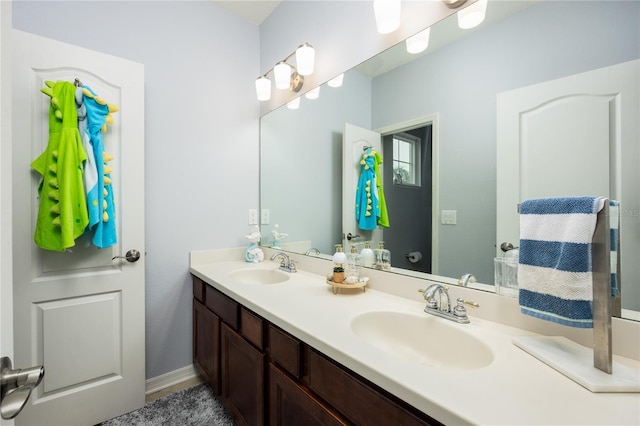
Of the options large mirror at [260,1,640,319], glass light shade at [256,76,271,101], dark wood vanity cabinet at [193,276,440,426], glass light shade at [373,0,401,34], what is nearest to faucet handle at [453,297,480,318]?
large mirror at [260,1,640,319]

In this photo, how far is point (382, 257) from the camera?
137cm

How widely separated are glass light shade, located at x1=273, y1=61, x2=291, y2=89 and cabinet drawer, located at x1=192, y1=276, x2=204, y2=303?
4.61ft

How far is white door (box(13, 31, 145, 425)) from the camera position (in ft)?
4.37

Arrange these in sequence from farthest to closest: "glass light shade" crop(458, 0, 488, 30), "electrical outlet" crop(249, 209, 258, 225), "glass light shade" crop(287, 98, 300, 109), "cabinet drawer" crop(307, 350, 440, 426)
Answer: "electrical outlet" crop(249, 209, 258, 225)
"glass light shade" crop(287, 98, 300, 109)
"glass light shade" crop(458, 0, 488, 30)
"cabinet drawer" crop(307, 350, 440, 426)

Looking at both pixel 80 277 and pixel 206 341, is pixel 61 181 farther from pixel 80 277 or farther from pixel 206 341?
pixel 206 341

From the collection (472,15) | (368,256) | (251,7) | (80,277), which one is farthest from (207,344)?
(251,7)

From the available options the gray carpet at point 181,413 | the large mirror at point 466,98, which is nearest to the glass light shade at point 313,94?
the large mirror at point 466,98

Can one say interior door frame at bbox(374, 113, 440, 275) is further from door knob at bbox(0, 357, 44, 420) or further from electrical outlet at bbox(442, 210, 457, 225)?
door knob at bbox(0, 357, 44, 420)

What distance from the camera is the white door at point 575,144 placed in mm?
754

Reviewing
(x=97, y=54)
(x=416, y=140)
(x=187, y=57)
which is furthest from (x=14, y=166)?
(x=416, y=140)

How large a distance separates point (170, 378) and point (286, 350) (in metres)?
1.36

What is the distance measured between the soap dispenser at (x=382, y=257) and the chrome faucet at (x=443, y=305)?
299mm

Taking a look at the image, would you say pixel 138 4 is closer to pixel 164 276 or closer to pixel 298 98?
pixel 298 98

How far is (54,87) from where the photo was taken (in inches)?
52.6
